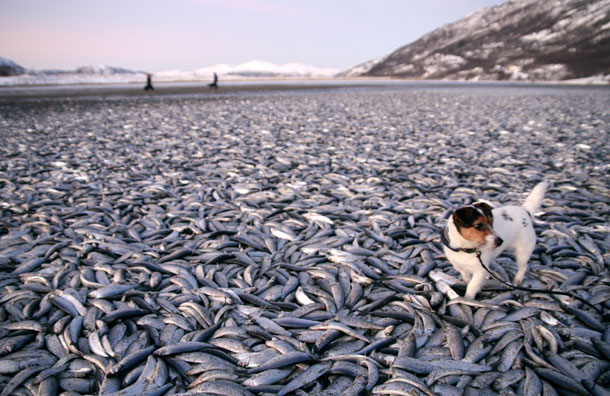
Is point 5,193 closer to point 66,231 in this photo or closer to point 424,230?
point 66,231

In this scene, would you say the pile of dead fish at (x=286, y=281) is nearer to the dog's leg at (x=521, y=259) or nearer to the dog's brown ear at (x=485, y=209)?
the dog's leg at (x=521, y=259)

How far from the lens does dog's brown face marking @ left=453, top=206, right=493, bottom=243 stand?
10.3 ft

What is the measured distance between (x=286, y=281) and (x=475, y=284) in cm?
207

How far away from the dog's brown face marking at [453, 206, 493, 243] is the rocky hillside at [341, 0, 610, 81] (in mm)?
97661

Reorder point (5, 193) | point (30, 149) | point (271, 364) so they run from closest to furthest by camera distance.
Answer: point (271, 364) → point (5, 193) → point (30, 149)

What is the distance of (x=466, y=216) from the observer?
10.5 ft

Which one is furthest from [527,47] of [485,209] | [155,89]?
[485,209]

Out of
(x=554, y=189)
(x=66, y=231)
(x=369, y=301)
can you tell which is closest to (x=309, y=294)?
(x=369, y=301)

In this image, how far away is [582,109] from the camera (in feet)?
65.3

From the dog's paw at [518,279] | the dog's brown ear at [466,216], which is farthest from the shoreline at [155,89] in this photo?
the dog's paw at [518,279]

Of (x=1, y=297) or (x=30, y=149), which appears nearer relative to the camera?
(x=1, y=297)

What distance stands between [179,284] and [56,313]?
117 cm

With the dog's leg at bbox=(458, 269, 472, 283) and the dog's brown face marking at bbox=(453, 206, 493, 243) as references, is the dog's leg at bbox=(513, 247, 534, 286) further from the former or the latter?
the dog's brown face marking at bbox=(453, 206, 493, 243)

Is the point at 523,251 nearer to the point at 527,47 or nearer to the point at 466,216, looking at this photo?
the point at 466,216
